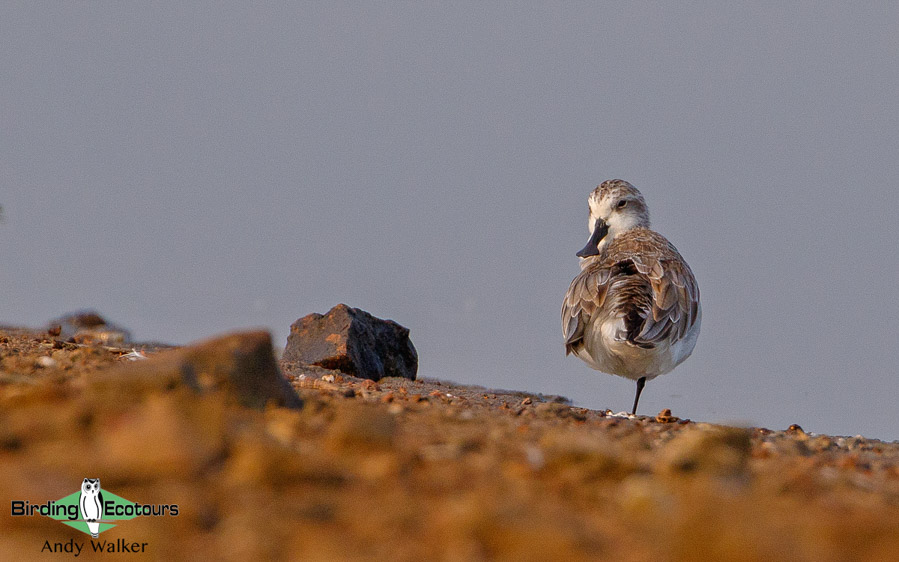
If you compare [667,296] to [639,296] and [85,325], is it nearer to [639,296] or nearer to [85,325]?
[639,296]

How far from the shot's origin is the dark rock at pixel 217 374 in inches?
123

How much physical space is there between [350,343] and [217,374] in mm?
5083

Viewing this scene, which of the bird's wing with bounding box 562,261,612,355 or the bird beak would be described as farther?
the bird beak

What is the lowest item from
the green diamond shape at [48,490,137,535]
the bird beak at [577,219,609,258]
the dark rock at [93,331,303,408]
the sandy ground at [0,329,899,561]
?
the green diamond shape at [48,490,137,535]

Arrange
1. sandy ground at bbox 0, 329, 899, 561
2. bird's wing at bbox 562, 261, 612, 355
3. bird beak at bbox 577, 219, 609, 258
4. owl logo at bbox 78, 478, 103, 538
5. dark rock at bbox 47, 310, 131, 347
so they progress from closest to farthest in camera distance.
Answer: sandy ground at bbox 0, 329, 899, 561 → owl logo at bbox 78, 478, 103, 538 → bird's wing at bbox 562, 261, 612, 355 → bird beak at bbox 577, 219, 609, 258 → dark rock at bbox 47, 310, 131, 347

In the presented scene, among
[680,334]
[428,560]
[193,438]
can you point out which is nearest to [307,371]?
[680,334]

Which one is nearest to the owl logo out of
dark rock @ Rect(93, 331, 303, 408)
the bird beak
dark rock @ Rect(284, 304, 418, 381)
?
dark rock @ Rect(93, 331, 303, 408)

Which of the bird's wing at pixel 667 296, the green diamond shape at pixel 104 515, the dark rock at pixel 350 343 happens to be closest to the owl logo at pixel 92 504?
the green diamond shape at pixel 104 515

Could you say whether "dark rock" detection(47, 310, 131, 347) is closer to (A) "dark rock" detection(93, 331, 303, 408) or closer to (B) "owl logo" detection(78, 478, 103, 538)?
(A) "dark rock" detection(93, 331, 303, 408)

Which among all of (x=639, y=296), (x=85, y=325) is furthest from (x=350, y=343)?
(x=85, y=325)

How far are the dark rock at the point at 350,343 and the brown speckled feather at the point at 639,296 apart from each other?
1869 mm

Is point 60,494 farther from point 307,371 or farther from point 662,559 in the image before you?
point 307,371

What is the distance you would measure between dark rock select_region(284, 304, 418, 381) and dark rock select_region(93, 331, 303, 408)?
177 inches

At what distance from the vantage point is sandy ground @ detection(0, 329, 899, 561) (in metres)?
2.10
